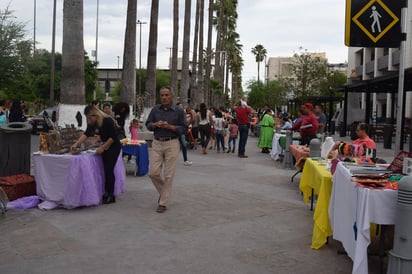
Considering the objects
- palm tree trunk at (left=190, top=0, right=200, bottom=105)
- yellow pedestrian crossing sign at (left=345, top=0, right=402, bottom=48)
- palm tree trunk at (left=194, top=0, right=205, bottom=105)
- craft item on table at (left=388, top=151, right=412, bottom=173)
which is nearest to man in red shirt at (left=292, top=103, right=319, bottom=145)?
yellow pedestrian crossing sign at (left=345, top=0, right=402, bottom=48)

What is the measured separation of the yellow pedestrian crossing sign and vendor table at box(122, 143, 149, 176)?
6.46 metres

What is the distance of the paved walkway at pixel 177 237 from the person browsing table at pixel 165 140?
1.28 ft

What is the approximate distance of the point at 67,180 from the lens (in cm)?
736

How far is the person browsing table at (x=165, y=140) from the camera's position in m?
7.50

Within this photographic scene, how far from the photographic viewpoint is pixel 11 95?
39.7 m

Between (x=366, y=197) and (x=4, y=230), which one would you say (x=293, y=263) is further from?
(x=4, y=230)

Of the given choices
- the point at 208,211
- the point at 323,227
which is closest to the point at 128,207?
the point at 208,211

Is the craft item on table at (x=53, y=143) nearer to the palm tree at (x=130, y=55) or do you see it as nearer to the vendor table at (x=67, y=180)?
the vendor table at (x=67, y=180)

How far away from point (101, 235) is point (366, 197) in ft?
11.1

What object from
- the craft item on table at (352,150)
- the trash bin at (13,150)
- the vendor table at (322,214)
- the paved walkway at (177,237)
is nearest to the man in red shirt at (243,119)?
the paved walkway at (177,237)

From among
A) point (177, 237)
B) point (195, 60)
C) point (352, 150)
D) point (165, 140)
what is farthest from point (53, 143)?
point (195, 60)

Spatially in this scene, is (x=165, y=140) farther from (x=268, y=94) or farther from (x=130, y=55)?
(x=268, y=94)

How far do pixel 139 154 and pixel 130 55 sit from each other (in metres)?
8.40

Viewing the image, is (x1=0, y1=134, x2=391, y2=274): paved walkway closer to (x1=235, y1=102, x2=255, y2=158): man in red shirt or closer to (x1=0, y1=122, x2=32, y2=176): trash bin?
(x1=0, y1=122, x2=32, y2=176): trash bin
